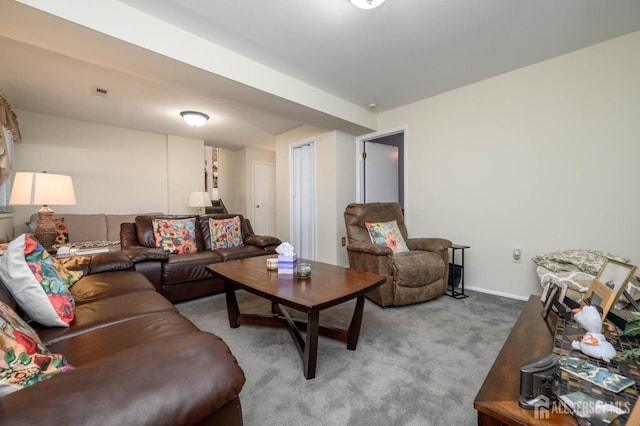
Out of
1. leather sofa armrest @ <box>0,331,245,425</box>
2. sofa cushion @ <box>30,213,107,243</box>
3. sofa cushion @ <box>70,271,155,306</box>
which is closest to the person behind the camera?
leather sofa armrest @ <box>0,331,245,425</box>

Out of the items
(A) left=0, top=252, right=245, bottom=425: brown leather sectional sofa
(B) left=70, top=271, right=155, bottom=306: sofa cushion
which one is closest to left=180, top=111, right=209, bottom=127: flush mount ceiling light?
(B) left=70, top=271, right=155, bottom=306: sofa cushion

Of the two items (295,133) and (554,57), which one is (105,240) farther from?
(554,57)

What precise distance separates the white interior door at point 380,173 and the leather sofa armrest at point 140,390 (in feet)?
12.3

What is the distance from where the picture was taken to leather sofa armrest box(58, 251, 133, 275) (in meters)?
2.06

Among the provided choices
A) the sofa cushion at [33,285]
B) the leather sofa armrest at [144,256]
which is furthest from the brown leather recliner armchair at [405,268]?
the sofa cushion at [33,285]

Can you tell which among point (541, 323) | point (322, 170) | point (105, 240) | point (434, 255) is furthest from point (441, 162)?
point (105, 240)

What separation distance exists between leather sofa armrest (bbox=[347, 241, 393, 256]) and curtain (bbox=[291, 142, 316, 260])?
5.34 feet

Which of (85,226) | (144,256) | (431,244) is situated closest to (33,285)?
(144,256)

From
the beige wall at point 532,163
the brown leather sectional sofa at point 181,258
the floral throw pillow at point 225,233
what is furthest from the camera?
the floral throw pillow at point 225,233

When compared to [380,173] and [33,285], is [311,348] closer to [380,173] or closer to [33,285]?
[33,285]

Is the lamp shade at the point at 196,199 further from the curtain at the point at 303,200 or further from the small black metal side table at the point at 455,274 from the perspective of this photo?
the small black metal side table at the point at 455,274

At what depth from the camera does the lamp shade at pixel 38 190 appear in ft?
7.21

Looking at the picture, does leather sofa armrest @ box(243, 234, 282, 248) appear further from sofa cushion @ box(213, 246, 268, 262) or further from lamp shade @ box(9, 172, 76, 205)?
lamp shade @ box(9, 172, 76, 205)

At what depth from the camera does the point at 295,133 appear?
4715 millimetres
